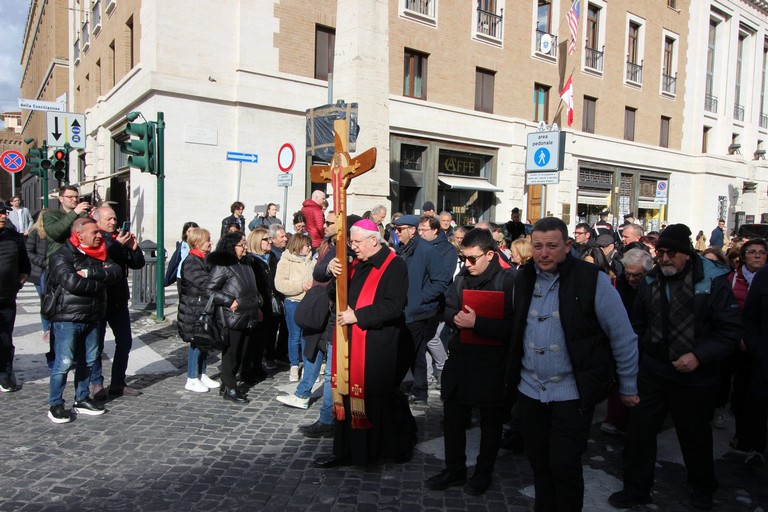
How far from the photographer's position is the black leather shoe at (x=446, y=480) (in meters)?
3.98

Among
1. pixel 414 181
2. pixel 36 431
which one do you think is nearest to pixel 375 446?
pixel 36 431

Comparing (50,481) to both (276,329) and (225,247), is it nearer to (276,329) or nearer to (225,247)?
(225,247)

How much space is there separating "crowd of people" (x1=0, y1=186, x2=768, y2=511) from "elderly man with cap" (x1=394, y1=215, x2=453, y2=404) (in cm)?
2

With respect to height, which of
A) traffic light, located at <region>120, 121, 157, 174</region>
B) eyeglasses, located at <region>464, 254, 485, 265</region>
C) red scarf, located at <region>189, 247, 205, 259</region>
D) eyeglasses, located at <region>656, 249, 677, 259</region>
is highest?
traffic light, located at <region>120, 121, 157, 174</region>

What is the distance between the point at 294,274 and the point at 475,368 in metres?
3.09

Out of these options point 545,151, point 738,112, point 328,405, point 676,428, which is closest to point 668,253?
point 676,428

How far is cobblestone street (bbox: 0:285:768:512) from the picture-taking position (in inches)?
149

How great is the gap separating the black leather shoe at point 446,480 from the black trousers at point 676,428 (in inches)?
43.8

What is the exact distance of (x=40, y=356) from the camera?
7.40 m

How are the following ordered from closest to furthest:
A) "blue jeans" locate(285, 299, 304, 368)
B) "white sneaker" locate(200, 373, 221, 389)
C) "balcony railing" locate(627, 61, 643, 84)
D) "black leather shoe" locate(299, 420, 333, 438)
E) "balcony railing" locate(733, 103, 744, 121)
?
"black leather shoe" locate(299, 420, 333, 438) → "white sneaker" locate(200, 373, 221, 389) → "blue jeans" locate(285, 299, 304, 368) → "balcony railing" locate(627, 61, 643, 84) → "balcony railing" locate(733, 103, 744, 121)

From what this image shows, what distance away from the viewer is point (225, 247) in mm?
5762

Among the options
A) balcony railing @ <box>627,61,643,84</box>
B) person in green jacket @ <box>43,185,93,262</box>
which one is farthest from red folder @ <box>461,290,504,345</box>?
balcony railing @ <box>627,61,643,84</box>

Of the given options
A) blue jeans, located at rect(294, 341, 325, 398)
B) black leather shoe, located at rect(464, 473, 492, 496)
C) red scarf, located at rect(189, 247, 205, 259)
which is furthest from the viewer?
red scarf, located at rect(189, 247, 205, 259)

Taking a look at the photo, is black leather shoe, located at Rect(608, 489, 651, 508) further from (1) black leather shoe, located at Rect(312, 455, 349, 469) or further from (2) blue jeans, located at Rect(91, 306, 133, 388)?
(2) blue jeans, located at Rect(91, 306, 133, 388)
